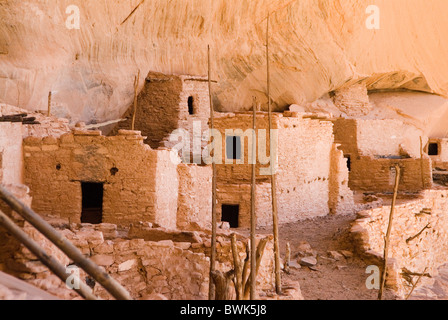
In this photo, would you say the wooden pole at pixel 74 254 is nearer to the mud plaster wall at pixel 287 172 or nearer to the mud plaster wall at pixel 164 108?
the mud plaster wall at pixel 287 172

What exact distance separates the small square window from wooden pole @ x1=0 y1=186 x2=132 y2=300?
780 cm

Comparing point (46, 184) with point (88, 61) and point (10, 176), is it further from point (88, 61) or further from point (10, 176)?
point (88, 61)

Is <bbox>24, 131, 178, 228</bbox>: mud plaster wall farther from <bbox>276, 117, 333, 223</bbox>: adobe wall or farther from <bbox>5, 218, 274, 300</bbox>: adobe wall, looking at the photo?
<bbox>276, 117, 333, 223</bbox>: adobe wall

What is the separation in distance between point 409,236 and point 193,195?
564 cm

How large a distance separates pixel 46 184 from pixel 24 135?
82 cm

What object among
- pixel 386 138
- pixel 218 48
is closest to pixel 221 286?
pixel 218 48

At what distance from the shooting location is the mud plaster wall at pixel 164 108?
13.3 m

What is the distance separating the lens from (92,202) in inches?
371

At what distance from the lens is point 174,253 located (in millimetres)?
4922

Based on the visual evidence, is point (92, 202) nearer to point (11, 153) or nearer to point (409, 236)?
point (11, 153)

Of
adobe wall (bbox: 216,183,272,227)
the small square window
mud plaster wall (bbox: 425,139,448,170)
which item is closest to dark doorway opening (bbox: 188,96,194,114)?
the small square window

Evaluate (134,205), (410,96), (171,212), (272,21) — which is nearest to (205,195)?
(171,212)

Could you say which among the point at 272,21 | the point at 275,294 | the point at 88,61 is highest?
the point at 272,21

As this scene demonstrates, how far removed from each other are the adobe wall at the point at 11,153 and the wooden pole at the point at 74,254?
3.50 meters
